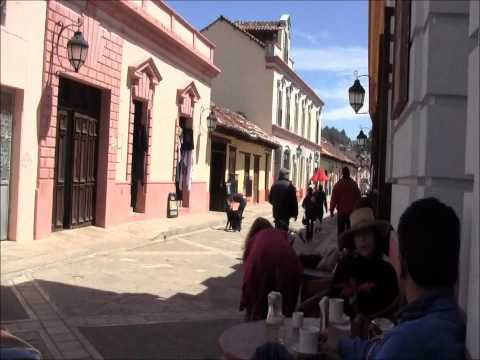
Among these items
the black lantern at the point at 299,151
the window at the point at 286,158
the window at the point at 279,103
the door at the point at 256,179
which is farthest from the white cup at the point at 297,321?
the black lantern at the point at 299,151

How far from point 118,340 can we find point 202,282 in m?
3.26

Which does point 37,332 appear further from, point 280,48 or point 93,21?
point 280,48

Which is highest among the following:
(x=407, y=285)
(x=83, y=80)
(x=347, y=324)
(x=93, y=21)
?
(x=93, y=21)

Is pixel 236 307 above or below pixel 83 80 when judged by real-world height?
below

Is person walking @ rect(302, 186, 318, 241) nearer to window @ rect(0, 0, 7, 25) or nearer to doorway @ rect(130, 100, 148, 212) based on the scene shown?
doorway @ rect(130, 100, 148, 212)

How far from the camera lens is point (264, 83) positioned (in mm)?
31344

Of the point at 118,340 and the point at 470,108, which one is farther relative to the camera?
the point at 118,340

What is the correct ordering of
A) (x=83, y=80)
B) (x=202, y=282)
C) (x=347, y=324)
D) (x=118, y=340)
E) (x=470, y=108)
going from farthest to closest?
(x=83, y=80) < (x=202, y=282) < (x=118, y=340) < (x=347, y=324) < (x=470, y=108)

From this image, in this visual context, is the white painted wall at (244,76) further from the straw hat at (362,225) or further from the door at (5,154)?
the straw hat at (362,225)

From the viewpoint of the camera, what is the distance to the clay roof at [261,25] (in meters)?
34.8

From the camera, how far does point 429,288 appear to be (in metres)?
1.90

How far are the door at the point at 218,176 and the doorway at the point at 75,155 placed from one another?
1007 cm

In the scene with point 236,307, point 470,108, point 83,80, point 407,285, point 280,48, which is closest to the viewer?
point 407,285

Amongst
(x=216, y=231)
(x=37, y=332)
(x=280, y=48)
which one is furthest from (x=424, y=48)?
(x=280, y=48)
